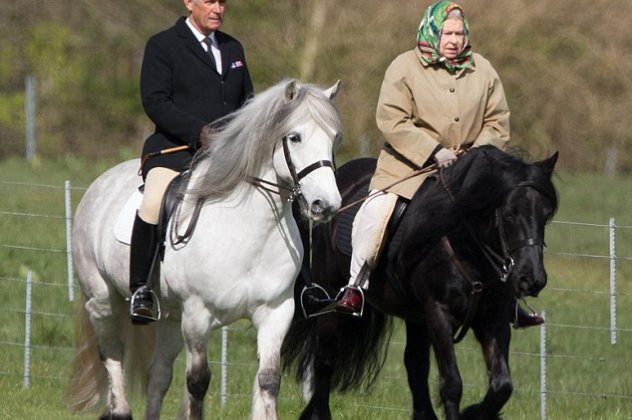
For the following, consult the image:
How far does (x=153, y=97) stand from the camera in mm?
7277

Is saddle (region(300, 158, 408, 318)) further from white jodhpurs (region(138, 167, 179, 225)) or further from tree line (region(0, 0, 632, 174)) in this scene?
tree line (region(0, 0, 632, 174))

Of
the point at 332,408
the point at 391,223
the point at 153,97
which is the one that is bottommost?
the point at 332,408

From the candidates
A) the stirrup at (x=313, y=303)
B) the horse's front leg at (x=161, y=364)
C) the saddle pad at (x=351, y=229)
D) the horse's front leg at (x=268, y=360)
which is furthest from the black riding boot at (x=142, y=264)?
the saddle pad at (x=351, y=229)

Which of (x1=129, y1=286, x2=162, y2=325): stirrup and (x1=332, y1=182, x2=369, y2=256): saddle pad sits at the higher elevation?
(x1=332, y1=182, x2=369, y2=256): saddle pad

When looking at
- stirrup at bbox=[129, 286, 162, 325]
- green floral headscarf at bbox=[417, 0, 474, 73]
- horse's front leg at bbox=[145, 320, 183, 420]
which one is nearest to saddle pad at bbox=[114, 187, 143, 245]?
stirrup at bbox=[129, 286, 162, 325]

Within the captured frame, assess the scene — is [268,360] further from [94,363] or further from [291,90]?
[94,363]

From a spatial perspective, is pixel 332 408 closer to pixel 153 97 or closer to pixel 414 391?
pixel 414 391

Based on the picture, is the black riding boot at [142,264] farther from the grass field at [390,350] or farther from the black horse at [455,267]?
the grass field at [390,350]

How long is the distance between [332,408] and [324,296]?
188cm

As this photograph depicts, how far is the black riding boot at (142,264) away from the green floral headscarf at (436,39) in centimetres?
206

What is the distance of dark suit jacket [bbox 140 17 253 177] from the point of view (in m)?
7.24

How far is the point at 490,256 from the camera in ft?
24.2

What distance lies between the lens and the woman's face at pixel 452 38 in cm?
782

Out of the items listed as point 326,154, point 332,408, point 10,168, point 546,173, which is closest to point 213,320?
point 326,154
